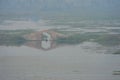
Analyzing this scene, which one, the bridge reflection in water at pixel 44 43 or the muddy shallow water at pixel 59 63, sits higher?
the bridge reflection in water at pixel 44 43

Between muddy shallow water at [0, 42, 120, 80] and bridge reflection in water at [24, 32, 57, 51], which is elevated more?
bridge reflection in water at [24, 32, 57, 51]

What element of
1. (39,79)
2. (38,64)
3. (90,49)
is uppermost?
(90,49)

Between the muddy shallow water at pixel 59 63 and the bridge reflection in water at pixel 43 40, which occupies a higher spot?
the bridge reflection in water at pixel 43 40

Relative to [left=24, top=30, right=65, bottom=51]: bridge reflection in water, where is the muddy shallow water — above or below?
below

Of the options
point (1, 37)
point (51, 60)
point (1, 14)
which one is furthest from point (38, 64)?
point (1, 14)

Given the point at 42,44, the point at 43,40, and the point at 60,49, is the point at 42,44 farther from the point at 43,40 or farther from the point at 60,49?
the point at 60,49

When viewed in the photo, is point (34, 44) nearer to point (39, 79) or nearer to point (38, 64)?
point (38, 64)

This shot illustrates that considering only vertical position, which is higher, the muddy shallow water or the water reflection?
the water reflection

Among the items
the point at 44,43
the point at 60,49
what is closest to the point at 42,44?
the point at 44,43
